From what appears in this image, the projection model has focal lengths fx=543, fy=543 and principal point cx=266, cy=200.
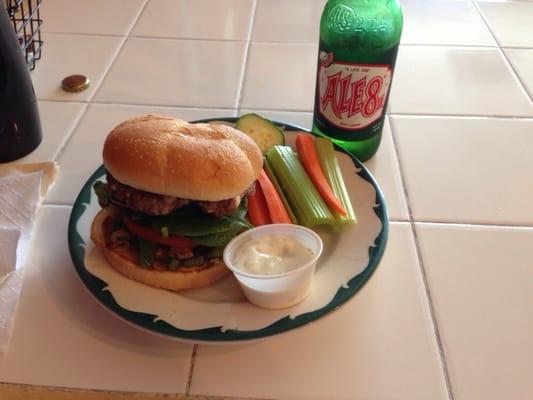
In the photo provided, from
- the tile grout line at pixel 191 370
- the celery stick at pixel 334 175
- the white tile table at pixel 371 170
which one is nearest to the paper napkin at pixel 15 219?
the white tile table at pixel 371 170

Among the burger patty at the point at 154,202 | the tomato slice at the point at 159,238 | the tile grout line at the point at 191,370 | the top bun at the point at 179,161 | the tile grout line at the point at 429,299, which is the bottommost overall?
the tile grout line at the point at 191,370

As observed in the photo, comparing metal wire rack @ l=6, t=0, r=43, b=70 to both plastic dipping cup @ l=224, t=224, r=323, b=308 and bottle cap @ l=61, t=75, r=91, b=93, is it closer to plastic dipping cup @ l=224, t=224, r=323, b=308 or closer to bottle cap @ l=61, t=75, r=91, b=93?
bottle cap @ l=61, t=75, r=91, b=93

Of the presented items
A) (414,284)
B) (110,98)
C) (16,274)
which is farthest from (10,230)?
(414,284)

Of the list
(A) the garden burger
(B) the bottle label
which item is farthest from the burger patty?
(B) the bottle label

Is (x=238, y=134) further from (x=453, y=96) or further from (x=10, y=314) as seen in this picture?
(x=453, y=96)

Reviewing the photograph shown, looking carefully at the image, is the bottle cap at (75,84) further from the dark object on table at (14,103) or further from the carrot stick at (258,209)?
the carrot stick at (258,209)
